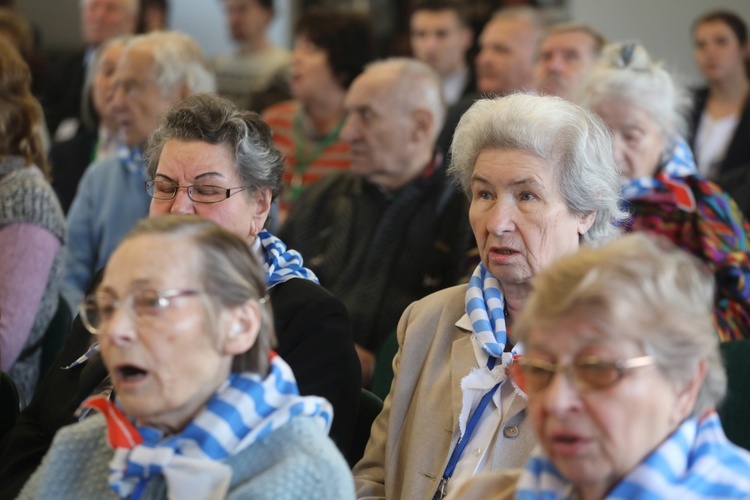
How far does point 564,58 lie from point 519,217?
2728mm

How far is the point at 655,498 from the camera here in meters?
1.39

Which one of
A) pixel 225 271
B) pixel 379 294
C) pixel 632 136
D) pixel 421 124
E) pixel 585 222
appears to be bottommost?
pixel 379 294

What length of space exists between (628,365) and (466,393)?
823 mm

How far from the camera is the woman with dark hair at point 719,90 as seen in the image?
5.62 metres

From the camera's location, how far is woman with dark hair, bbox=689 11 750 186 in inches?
221

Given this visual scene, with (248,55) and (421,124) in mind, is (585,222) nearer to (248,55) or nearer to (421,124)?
(421,124)

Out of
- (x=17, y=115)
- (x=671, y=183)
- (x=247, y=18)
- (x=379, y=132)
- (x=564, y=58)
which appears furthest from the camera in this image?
(x=247, y=18)

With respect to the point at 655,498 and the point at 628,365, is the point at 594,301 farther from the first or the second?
the point at 655,498

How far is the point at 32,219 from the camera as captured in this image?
10.1 feet

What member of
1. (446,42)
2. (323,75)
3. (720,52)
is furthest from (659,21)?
(323,75)

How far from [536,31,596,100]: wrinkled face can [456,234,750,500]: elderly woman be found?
3.45 meters

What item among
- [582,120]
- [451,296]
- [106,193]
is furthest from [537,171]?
[106,193]

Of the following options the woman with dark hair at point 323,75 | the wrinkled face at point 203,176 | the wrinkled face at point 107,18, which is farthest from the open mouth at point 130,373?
the wrinkled face at point 107,18

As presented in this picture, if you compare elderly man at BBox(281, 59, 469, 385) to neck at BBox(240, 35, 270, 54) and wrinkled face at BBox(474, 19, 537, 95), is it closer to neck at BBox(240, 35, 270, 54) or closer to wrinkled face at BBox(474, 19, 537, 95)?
wrinkled face at BBox(474, 19, 537, 95)
